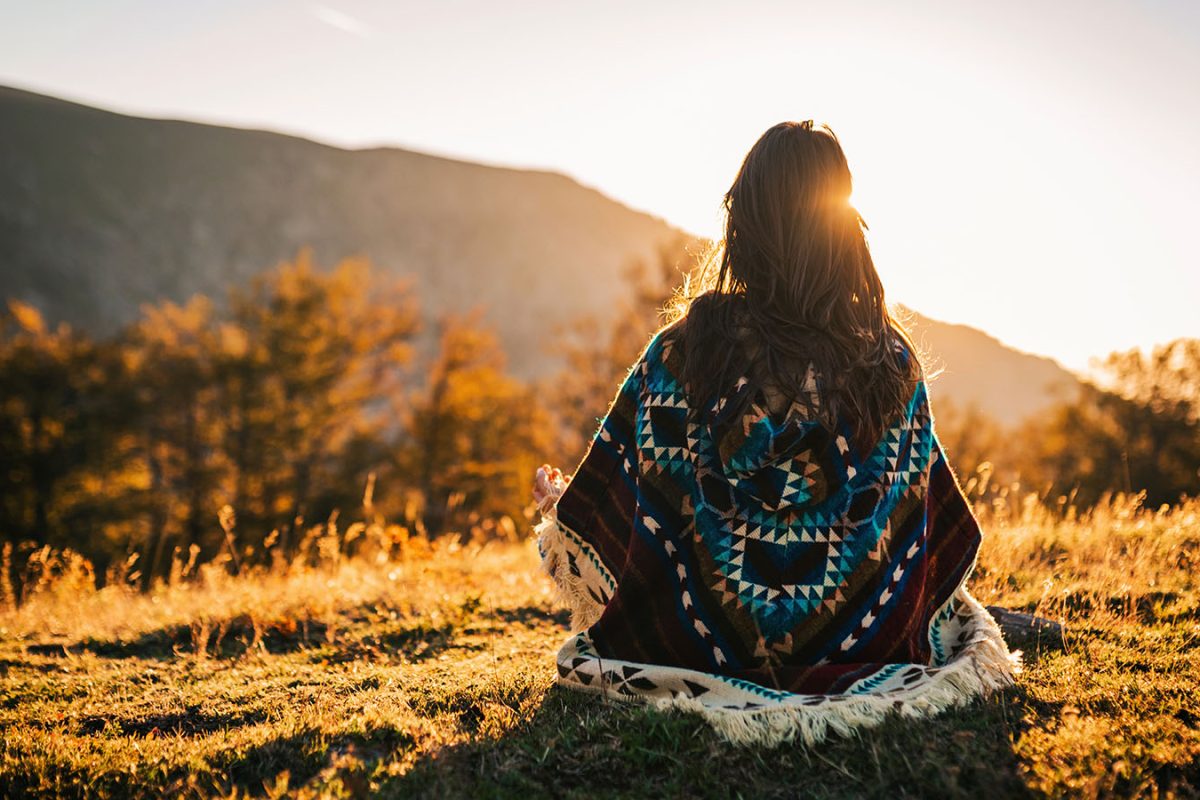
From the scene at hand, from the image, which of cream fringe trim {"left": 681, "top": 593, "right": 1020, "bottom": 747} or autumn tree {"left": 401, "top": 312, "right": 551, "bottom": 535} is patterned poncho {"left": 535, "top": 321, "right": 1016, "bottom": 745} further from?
autumn tree {"left": 401, "top": 312, "right": 551, "bottom": 535}

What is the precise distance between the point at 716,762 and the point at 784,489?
0.93 meters

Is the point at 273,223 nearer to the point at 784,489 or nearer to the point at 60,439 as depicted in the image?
the point at 60,439

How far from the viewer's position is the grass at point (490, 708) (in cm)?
212

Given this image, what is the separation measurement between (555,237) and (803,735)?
13766 cm

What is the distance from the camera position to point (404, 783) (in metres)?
2.10

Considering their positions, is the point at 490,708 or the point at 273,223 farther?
the point at 273,223

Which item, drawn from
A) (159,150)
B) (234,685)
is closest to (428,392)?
(234,685)

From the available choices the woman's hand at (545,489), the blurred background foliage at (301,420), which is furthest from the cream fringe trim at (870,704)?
the blurred background foliage at (301,420)

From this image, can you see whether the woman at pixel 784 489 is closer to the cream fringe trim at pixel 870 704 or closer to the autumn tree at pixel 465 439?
the cream fringe trim at pixel 870 704

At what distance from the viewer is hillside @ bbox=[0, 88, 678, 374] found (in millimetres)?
82562

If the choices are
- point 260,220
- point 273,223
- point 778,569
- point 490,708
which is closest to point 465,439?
point 490,708

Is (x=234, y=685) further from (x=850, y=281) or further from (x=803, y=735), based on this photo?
(x=850, y=281)

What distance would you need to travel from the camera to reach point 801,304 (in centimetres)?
269

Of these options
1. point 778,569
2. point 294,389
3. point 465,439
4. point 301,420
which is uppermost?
point 778,569
